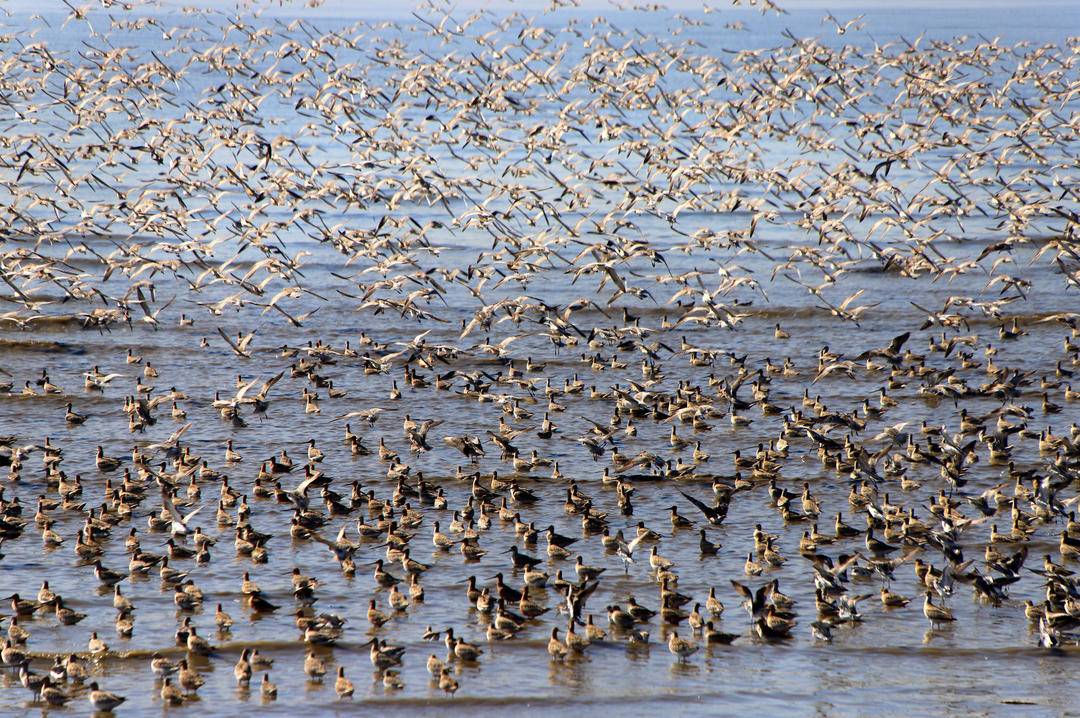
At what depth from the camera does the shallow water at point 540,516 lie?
18438 millimetres

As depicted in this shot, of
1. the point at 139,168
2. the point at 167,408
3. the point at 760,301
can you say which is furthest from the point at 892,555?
the point at 139,168

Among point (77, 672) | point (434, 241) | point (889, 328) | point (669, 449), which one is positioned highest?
point (434, 241)

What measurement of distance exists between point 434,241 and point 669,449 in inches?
1041

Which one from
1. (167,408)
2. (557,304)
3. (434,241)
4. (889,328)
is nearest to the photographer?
(167,408)

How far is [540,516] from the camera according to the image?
2483 centimetres

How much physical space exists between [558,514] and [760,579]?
4.39 metres

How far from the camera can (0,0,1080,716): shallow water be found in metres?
18.4

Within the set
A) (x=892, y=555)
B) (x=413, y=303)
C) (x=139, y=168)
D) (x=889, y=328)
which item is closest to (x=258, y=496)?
(x=892, y=555)

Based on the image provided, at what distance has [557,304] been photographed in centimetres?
4306

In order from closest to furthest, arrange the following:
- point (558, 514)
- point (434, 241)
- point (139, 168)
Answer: point (558, 514) → point (434, 241) → point (139, 168)

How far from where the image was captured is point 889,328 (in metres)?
40.0

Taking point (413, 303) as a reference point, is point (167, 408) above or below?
below

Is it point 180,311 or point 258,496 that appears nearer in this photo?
point 258,496

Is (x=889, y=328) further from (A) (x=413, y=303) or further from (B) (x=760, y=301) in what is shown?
(A) (x=413, y=303)
